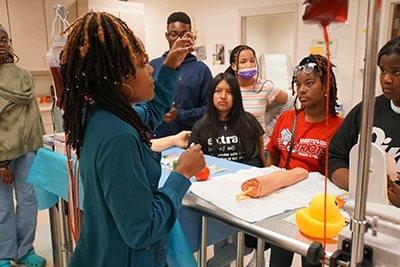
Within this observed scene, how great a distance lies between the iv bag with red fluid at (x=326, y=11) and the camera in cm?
60

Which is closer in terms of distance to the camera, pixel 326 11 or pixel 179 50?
pixel 326 11

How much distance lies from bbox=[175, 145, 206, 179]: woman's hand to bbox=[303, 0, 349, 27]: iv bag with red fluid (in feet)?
1.81

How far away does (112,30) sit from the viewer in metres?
0.91

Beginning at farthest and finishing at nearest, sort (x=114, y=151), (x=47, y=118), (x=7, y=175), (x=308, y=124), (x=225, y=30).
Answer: (x=225, y=30) < (x=47, y=118) < (x=7, y=175) < (x=308, y=124) < (x=114, y=151)

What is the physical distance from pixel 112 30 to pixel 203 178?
779 mm

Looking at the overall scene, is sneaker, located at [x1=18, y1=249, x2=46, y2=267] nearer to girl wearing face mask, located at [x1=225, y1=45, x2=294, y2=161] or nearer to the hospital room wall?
girl wearing face mask, located at [x1=225, y1=45, x2=294, y2=161]

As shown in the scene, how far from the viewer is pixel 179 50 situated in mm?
1302

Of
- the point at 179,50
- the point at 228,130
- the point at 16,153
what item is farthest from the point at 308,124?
the point at 16,153

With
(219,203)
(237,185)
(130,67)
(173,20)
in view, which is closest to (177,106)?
(173,20)

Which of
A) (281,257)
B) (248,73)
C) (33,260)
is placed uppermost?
(248,73)

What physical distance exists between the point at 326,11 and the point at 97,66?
1.80ft

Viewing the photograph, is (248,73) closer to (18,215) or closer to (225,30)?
(18,215)

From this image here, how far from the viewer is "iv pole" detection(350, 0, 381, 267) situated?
56 centimetres

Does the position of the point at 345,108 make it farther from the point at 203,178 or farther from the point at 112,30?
the point at 112,30
